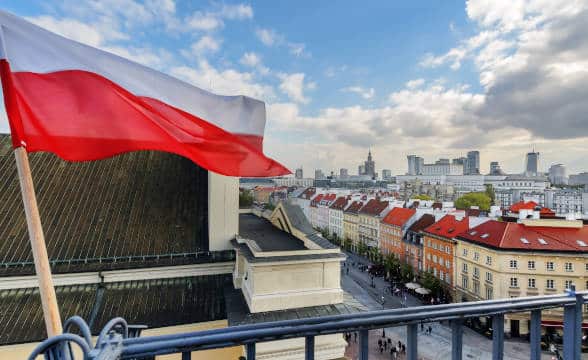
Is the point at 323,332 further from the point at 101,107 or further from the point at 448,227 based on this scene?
the point at 448,227

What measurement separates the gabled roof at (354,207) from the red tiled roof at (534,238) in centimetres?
3188

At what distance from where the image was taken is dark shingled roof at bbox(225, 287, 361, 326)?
921 centimetres

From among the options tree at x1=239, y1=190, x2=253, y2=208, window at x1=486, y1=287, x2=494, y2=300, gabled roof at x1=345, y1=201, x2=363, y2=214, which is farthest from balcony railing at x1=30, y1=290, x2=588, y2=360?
gabled roof at x1=345, y1=201, x2=363, y2=214

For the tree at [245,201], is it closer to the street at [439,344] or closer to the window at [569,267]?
the street at [439,344]

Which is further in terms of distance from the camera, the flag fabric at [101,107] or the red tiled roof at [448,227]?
the red tiled roof at [448,227]

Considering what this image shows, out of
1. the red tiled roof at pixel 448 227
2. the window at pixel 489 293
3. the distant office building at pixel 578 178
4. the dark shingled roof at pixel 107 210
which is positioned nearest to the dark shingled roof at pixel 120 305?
the dark shingled roof at pixel 107 210

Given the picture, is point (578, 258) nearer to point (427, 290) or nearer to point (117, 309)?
point (427, 290)

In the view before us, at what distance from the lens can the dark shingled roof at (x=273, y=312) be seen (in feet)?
30.2

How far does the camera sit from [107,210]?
1221 centimetres

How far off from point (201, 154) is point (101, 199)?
1063 cm

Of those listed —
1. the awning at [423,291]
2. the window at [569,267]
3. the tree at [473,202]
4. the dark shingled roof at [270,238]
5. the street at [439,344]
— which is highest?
the dark shingled roof at [270,238]

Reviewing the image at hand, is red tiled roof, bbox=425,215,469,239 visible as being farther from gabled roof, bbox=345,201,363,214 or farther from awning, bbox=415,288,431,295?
gabled roof, bbox=345,201,363,214

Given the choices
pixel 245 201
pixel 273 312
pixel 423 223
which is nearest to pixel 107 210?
pixel 273 312

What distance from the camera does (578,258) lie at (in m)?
26.2
